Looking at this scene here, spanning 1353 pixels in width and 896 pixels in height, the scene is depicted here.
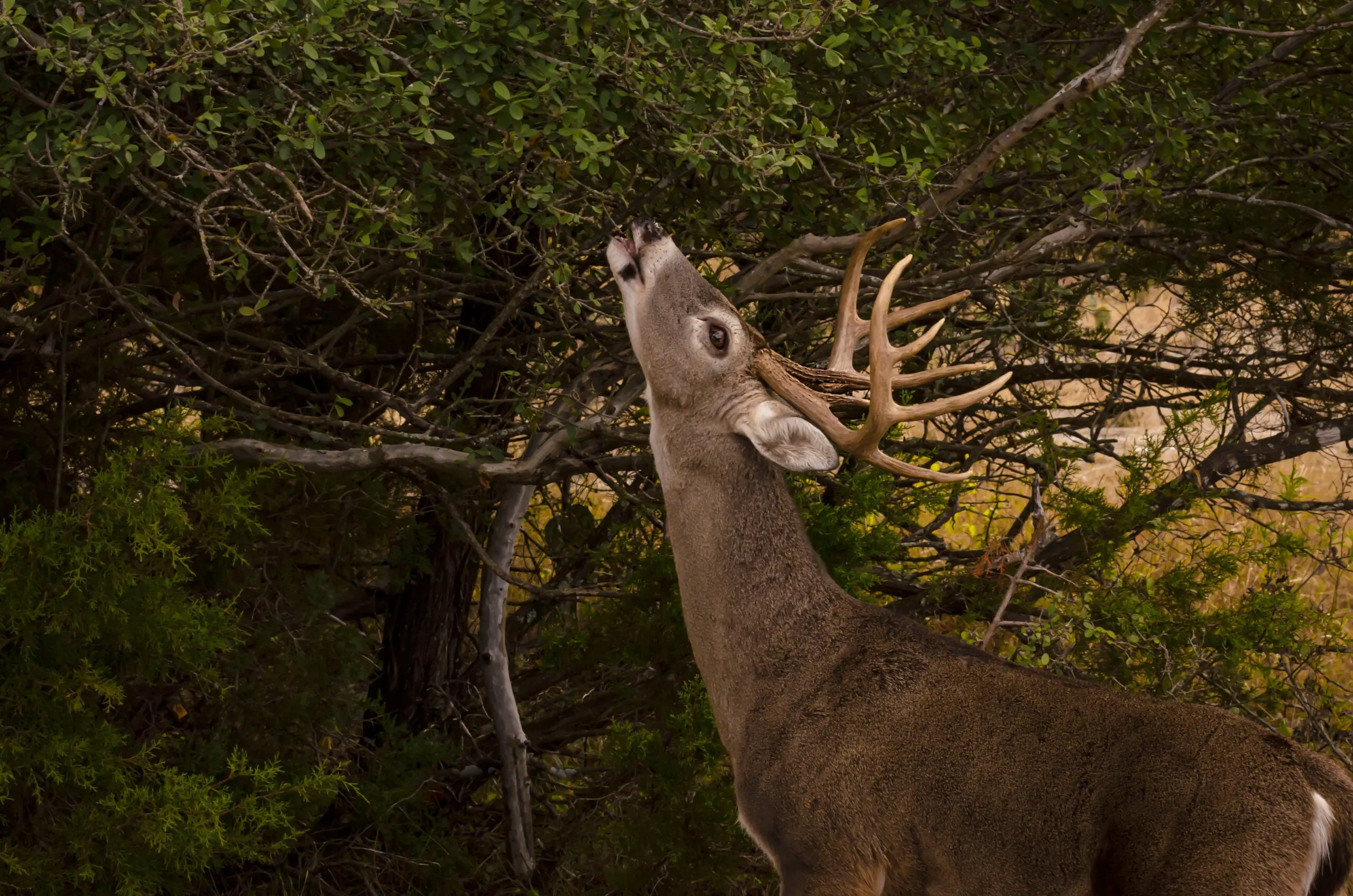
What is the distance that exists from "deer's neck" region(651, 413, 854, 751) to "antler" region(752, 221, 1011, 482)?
230mm

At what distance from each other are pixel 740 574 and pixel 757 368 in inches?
24.3

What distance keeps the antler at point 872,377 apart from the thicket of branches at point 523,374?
485 millimetres

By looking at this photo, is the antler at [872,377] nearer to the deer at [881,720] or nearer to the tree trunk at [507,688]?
the deer at [881,720]

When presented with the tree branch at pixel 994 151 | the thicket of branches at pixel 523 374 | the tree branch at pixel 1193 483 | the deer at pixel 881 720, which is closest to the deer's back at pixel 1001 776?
the deer at pixel 881 720

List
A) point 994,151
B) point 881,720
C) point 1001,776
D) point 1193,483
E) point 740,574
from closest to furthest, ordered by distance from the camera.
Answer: point 1001,776, point 881,720, point 740,574, point 994,151, point 1193,483

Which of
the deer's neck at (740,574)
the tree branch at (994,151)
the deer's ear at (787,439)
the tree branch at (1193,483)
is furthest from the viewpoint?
the tree branch at (1193,483)

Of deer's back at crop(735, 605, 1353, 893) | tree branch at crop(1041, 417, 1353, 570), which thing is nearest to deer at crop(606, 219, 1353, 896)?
deer's back at crop(735, 605, 1353, 893)

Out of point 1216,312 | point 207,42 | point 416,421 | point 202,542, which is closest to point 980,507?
point 1216,312

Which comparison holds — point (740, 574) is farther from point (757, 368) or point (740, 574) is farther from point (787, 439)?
point (757, 368)

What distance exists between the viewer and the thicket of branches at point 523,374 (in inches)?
172

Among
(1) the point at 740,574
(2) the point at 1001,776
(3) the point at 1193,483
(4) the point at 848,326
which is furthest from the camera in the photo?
(3) the point at 1193,483

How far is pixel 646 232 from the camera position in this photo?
4.55 m

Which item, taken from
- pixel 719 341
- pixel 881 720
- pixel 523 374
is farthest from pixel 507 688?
pixel 881 720

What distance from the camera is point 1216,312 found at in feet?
23.4
